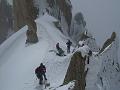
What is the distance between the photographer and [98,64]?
146 ft

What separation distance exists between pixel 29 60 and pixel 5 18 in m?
33.5

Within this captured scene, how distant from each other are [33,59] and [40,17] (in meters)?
21.5

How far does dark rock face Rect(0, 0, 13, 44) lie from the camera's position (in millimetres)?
79119

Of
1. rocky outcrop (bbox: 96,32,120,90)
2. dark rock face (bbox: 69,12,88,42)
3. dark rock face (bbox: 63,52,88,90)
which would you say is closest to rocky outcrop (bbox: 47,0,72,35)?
dark rock face (bbox: 69,12,88,42)

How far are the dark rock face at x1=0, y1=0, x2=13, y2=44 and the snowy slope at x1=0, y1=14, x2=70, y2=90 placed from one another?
1487cm

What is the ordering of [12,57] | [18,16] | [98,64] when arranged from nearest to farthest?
[98,64]
[12,57]
[18,16]

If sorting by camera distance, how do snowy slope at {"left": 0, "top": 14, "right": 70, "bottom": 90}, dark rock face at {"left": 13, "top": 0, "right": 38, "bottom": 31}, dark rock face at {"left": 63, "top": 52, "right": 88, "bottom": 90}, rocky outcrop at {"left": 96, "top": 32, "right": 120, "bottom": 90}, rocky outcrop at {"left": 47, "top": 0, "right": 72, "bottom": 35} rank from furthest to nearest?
rocky outcrop at {"left": 47, "top": 0, "right": 72, "bottom": 35}, dark rock face at {"left": 13, "top": 0, "right": 38, "bottom": 31}, rocky outcrop at {"left": 96, "top": 32, "right": 120, "bottom": 90}, snowy slope at {"left": 0, "top": 14, "right": 70, "bottom": 90}, dark rock face at {"left": 63, "top": 52, "right": 88, "bottom": 90}

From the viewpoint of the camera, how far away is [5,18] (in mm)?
81688

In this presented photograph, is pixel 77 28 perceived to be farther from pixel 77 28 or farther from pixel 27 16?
pixel 27 16

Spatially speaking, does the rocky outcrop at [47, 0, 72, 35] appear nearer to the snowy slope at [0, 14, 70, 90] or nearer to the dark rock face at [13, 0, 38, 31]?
the dark rock face at [13, 0, 38, 31]

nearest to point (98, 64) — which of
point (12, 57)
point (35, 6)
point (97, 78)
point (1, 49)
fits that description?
point (97, 78)

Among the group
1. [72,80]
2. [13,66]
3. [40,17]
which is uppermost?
[40,17]

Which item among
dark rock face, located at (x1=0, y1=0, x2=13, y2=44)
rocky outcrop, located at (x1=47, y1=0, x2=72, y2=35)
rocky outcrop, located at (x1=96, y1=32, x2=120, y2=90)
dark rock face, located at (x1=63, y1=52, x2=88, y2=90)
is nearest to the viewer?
dark rock face, located at (x1=63, y1=52, x2=88, y2=90)

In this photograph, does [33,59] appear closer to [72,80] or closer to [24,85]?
[24,85]
